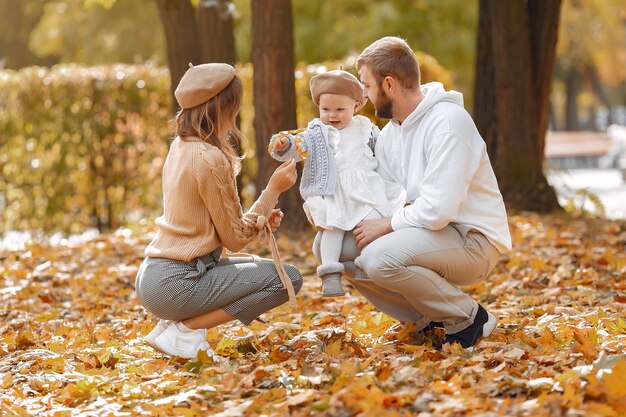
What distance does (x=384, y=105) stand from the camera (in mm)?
5070

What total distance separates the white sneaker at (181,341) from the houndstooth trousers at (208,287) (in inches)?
2.8

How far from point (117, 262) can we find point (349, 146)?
442cm

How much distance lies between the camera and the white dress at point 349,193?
16.6 feet

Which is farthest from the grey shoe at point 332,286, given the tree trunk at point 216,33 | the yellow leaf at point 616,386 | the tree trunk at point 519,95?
the tree trunk at point 519,95

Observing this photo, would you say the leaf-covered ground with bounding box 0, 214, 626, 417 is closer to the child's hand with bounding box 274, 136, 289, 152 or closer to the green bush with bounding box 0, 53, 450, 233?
the child's hand with bounding box 274, 136, 289, 152

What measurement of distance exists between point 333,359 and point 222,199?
89 cm

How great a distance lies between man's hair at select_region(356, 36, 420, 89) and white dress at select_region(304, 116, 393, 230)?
1.16ft

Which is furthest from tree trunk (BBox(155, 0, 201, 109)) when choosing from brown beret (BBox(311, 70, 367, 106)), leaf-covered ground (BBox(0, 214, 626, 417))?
brown beret (BBox(311, 70, 367, 106))

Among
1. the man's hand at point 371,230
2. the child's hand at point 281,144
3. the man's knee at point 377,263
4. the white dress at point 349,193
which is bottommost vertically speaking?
the man's knee at point 377,263

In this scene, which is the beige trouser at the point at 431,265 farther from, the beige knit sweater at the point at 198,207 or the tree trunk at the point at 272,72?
the tree trunk at the point at 272,72

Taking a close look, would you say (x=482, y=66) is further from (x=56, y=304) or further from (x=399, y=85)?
(x=399, y=85)

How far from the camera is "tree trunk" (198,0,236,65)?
34.0 feet

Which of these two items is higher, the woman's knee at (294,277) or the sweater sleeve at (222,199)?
the sweater sleeve at (222,199)

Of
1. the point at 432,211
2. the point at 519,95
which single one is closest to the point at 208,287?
the point at 432,211
